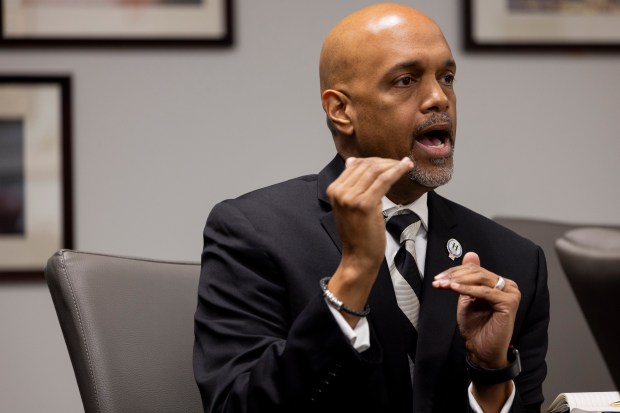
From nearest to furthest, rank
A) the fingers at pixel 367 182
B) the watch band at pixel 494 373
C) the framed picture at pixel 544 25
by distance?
the fingers at pixel 367 182 < the watch band at pixel 494 373 < the framed picture at pixel 544 25

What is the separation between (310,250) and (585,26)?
175 centimetres

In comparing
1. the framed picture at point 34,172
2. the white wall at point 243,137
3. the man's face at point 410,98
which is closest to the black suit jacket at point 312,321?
the man's face at point 410,98

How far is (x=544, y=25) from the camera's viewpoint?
3.09 metres

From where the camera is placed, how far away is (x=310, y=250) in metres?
1.77

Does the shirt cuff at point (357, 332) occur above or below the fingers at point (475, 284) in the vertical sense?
below

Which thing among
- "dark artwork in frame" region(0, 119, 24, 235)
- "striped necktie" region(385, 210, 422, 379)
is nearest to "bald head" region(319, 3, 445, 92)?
"striped necktie" region(385, 210, 422, 379)

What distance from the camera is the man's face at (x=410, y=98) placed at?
1.81 meters

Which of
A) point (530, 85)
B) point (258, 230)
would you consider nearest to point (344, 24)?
point (258, 230)

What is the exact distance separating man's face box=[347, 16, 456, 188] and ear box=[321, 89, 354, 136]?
0.12 ft

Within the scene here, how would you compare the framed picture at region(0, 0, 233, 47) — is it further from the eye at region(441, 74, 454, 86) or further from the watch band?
the watch band

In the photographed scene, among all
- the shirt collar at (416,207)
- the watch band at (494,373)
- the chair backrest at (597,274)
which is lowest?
the watch band at (494,373)

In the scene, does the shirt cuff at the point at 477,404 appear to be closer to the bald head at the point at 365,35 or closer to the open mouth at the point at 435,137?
the open mouth at the point at 435,137

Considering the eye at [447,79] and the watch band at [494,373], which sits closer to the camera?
the watch band at [494,373]

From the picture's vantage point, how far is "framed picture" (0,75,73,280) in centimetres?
291
